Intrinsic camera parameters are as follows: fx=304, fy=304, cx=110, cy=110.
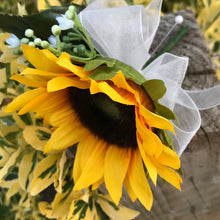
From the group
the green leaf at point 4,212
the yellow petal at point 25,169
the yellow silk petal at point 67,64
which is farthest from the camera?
the green leaf at point 4,212

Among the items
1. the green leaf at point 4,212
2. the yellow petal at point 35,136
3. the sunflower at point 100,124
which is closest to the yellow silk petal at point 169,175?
the sunflower at point 100,124

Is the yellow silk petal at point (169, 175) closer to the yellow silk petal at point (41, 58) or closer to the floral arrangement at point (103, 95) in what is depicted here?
the floral arrangement at point (103, 95)

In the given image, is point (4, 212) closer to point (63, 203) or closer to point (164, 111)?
point (63, 203)

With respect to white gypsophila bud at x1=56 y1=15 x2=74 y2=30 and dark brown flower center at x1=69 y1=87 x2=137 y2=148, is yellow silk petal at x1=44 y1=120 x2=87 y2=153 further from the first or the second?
white gypsophila bud at x1=56 y1=15 x2=74 y2=30

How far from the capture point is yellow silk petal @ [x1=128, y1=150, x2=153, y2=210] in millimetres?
375

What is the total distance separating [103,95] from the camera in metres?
0.41

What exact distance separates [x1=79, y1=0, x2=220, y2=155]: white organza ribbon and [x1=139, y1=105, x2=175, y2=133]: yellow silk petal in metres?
0.08

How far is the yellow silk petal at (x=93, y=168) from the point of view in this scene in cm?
40

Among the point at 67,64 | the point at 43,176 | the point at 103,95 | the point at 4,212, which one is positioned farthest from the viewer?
the point at 4,212

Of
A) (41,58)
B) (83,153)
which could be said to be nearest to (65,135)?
(83,153)

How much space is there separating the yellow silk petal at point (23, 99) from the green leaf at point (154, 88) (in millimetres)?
125

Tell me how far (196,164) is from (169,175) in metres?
0.17

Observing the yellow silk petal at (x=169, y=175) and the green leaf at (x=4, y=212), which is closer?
the yellow silk petal at (x=169, y=175)

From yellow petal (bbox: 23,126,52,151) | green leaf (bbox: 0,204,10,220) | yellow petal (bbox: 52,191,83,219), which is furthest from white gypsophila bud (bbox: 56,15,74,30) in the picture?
green leaf (bbox: 0,204,10,220)
